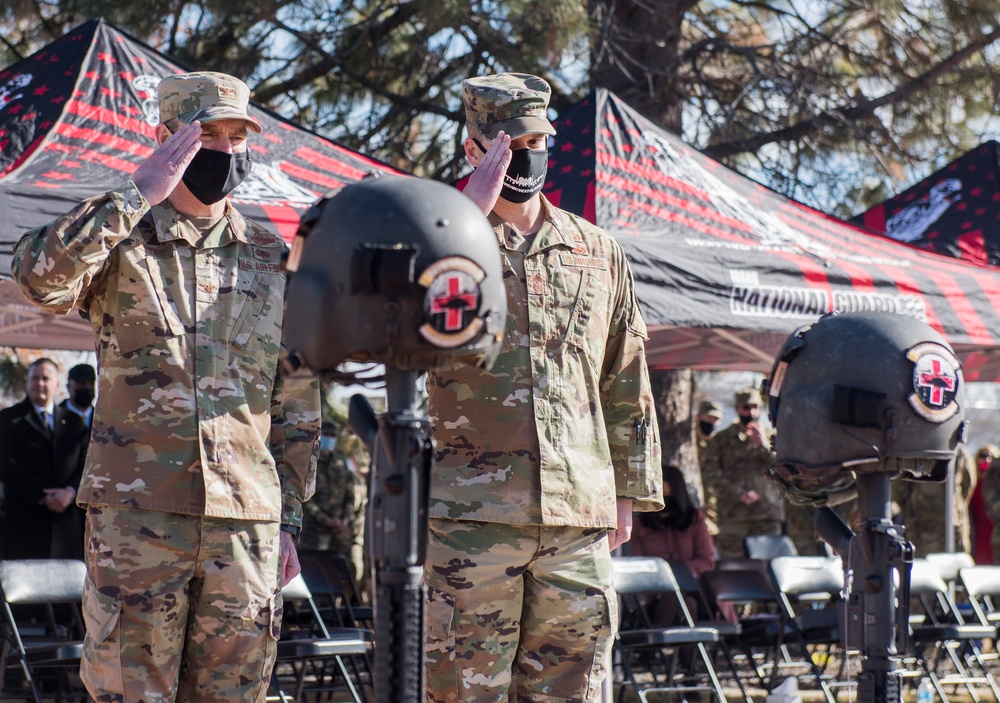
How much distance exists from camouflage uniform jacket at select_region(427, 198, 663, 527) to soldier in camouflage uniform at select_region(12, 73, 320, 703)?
43 cm

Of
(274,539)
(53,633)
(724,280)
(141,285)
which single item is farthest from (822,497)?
(53,633)

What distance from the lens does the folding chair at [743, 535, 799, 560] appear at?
904cm

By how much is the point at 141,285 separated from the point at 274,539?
685 millimetres

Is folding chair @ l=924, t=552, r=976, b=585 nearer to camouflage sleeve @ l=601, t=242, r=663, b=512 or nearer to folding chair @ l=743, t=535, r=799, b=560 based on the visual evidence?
folding chair @ l=743, t=535, r=799, b=560

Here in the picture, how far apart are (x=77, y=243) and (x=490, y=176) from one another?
A: 0.97 meters

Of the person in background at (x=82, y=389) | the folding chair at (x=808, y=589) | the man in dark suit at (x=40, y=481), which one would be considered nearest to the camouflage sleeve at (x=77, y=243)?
the man in dark suit at (x=40, y=481)

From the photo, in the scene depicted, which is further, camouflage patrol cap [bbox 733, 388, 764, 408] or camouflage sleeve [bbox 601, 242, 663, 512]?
camouflage patrol cap [bbox 733, 388, 764, 408]

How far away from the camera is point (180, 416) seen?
3.09 meters

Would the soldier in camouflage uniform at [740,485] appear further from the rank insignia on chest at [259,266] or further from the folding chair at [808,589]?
the rank insignia on chest at [259,266]

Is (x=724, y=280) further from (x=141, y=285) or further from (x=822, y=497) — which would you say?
(x=141, y=285)

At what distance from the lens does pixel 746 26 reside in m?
10.3

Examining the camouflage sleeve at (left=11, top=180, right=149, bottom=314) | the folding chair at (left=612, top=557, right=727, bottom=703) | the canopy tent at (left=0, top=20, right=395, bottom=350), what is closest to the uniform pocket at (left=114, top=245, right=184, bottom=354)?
the camouflage sleeve at (left=11, top=180, right=149, bottom=314)

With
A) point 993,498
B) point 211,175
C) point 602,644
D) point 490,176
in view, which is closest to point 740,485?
point 993,498

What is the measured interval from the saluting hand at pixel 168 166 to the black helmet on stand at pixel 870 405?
63.7 inches
